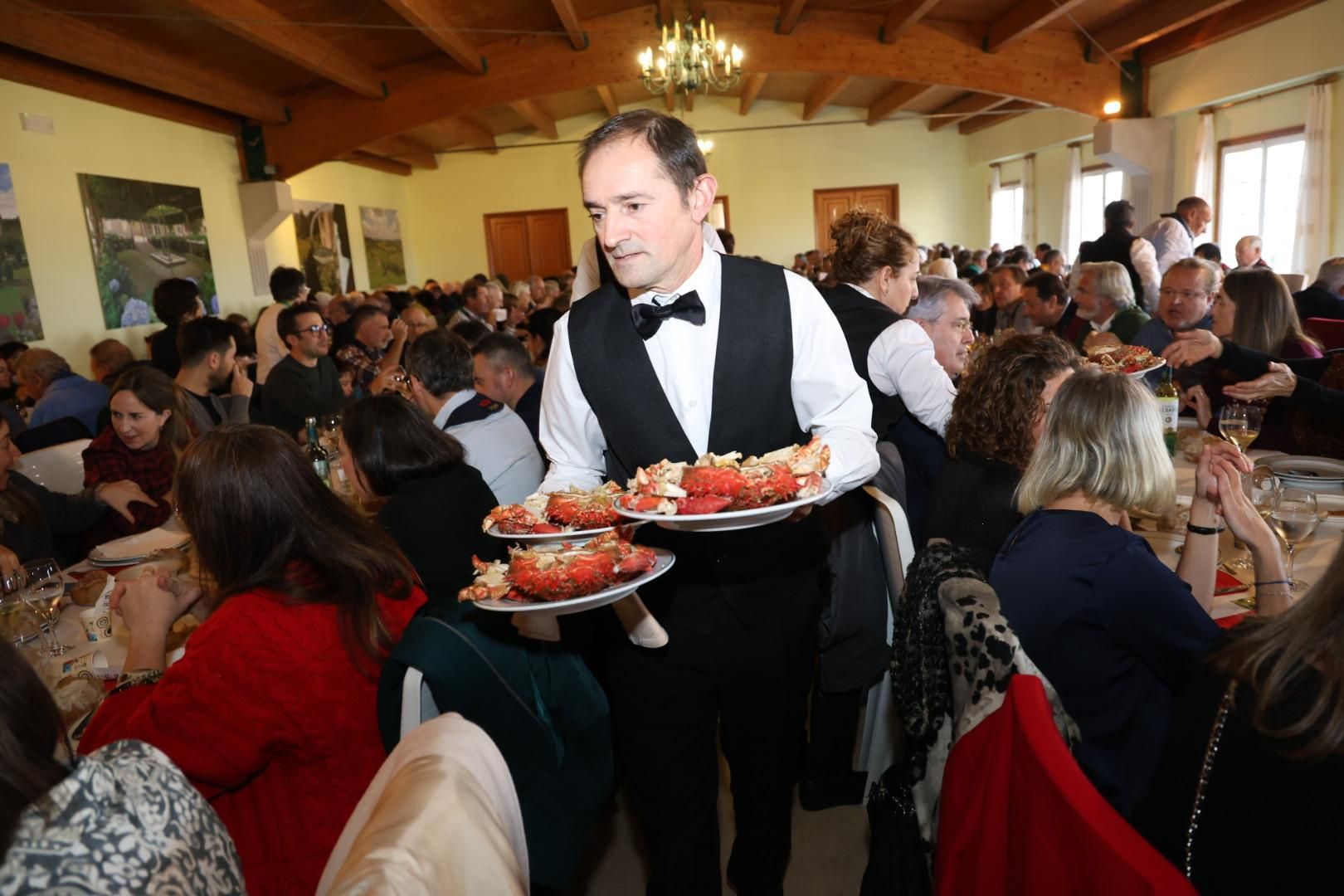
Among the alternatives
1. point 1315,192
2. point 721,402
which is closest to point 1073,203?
point 1315,192

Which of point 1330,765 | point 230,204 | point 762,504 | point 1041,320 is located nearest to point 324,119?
point 230,204

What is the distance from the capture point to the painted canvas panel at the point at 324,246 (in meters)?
11.1

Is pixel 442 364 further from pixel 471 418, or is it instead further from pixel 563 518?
pixel 563 518

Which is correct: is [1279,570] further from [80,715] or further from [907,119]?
[907,119]

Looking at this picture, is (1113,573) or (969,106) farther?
(969,106)

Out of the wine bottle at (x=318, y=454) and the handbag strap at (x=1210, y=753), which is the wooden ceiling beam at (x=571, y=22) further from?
the handbag strap at (x=1210, y=753)

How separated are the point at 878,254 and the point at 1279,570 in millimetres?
1653

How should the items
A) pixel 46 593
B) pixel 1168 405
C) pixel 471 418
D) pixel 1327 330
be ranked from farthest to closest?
pixel 1327 330 → pixel 471 418 → pixel 1168 405 → pixel 46 593

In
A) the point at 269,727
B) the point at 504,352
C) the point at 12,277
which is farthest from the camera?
the point at 12,277

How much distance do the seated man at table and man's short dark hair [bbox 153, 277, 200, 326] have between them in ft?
9.55

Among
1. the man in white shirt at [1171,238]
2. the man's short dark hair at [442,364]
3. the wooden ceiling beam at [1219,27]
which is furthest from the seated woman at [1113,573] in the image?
the wooden ceiling beam at [1219,27]

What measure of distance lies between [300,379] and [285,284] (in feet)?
8.43

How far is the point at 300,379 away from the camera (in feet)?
15.1

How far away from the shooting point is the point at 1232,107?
29.6ft
